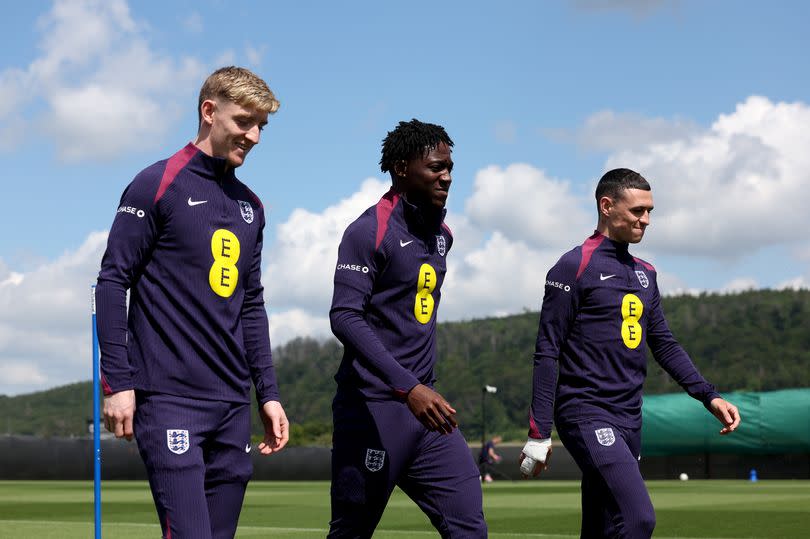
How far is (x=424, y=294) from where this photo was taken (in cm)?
616

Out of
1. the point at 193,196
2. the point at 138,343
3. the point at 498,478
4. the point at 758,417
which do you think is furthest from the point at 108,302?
the point at 498,478

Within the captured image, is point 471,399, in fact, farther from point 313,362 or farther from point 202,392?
point 202,392

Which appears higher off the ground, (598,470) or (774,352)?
(774,352)

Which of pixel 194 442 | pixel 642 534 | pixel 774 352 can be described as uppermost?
pixel 774 352

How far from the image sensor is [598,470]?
7000mm

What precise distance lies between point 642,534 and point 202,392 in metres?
2.94

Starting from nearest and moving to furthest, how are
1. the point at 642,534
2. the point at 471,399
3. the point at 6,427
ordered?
the point at 642,534 < the point at 471,399 < the point at 6,427

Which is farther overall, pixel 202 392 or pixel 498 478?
pixel 498 478

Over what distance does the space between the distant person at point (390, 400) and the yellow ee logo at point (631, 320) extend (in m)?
1.59

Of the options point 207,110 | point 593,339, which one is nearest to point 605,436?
point 593,339

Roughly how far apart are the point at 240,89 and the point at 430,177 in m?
1.46

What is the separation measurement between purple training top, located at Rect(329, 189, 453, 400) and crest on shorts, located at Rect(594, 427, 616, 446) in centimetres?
136

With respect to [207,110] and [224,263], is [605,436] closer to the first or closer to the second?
[224,263]

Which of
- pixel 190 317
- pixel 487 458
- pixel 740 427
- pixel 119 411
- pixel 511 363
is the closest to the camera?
pixel 119 411
